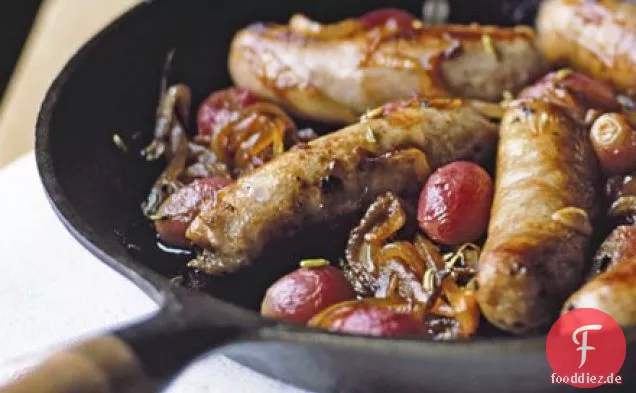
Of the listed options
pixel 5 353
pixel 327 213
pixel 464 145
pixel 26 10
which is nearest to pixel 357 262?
pixel 327 213

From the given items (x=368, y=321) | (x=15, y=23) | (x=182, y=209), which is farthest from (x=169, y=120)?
(x=15, y=23)

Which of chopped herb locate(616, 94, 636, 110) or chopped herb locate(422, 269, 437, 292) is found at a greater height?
chopped herb locate(616, 94, 636, 110)

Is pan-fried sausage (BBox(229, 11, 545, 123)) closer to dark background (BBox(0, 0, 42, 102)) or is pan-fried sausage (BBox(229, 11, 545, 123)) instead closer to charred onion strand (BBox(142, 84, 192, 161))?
charred onion strand (BBox(142, 84, 192, 161))

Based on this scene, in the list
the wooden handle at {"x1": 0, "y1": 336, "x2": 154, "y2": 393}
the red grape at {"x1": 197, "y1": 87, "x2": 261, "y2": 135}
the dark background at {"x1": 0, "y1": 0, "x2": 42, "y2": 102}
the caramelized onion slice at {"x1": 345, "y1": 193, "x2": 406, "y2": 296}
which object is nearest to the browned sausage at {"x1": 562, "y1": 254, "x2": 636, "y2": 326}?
the caramelized onion slice at {"x1": 345, "y1": 193, "x2": 406, "y2": 296}

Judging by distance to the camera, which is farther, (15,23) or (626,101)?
(15,23)

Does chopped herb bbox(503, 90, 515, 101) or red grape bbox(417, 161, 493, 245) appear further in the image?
chopped herb bbox(503, 90, 515, 101)

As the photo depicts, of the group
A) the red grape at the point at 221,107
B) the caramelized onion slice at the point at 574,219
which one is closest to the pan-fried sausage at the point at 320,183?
the caramelized onion slice at the point at 574,219

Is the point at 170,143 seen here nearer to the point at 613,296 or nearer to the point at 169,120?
the point at 169,120

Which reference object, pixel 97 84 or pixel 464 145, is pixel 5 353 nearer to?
pixel 97 84

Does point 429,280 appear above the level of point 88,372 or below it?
below
